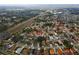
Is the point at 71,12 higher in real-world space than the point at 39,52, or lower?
higher

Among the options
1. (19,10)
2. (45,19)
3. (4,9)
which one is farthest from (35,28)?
(4,9)

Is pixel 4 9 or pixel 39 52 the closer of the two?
pixel 39 52

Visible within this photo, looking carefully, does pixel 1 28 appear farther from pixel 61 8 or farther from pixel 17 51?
pixel 61 8

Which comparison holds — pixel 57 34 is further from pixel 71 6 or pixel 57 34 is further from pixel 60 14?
pixel 71 6

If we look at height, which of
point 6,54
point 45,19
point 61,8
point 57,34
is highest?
point 61,8

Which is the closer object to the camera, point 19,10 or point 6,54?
point 6,54

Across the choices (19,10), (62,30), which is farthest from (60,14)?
(19,10)

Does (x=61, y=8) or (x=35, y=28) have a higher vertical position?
(x=61, y=8)
